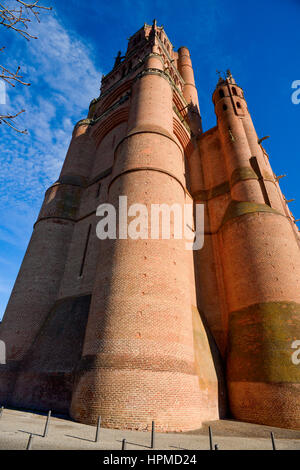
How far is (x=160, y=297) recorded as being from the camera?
342 inches

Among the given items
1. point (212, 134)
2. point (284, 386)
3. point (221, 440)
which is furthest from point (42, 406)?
point (212, 134)

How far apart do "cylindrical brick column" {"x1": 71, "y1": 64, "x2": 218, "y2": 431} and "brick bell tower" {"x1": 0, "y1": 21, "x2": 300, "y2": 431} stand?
38mm

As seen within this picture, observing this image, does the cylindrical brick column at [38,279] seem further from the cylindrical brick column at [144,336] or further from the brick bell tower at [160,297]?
the cylindrical brick column at [144,336]

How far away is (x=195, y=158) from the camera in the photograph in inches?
742

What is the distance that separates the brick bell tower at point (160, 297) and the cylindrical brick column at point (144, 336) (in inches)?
1.5

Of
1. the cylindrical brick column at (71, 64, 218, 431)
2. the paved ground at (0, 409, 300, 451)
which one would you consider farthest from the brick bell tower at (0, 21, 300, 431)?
the paved ground at (0, 409, 300, 451)

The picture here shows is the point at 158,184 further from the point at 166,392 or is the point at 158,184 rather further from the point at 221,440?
the point at 221,440

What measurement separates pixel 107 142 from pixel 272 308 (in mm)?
15965

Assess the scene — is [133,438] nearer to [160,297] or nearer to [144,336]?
[144,336]

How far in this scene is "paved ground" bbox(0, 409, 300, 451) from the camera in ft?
15.2

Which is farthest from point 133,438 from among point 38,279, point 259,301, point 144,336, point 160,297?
point 38,279

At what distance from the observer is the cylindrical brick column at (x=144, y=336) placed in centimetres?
696

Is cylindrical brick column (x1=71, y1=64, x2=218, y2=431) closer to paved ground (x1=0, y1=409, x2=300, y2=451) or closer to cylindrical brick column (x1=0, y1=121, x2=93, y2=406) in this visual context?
paved ground (x1=0, y1=409, x2=300, y2=451)

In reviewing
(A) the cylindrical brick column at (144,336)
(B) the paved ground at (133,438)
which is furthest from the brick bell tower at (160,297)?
(B) the paved ground at (133,438)
